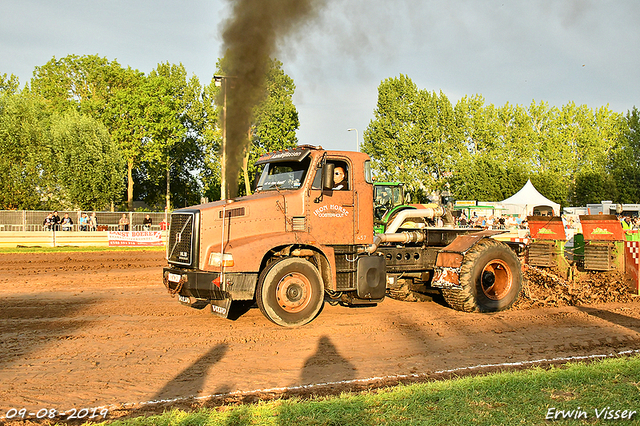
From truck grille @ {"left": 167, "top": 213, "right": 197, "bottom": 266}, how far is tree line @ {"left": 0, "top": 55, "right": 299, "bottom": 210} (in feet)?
74.6

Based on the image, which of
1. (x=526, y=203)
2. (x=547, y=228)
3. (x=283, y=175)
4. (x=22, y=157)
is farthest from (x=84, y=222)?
(x=526, y=203)

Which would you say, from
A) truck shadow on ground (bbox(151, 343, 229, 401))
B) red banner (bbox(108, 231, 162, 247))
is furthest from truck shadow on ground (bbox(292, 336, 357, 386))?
red banner (bbox(108, 231, 162, 247))

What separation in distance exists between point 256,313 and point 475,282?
13.1ft

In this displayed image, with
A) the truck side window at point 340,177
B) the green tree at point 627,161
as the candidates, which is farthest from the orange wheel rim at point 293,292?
the green tree at point 627,161

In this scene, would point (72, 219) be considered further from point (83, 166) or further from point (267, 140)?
point (267, 140)

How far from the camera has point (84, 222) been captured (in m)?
27.5

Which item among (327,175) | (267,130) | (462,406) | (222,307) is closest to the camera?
(462,406)

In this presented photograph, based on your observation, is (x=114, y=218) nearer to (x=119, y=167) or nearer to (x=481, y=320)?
(x=119, y=167)

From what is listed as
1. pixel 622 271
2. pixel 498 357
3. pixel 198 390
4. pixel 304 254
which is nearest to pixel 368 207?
pixel 304 254

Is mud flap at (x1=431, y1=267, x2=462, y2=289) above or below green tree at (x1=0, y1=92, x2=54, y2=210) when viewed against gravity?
below

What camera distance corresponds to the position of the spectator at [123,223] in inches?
1119

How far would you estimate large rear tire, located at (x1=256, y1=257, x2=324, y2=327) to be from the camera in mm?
7711

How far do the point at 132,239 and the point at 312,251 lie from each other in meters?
20.9

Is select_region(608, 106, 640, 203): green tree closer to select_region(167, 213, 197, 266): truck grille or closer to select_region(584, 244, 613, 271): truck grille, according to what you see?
select_region(584, 244, 613, 271): truck grille
